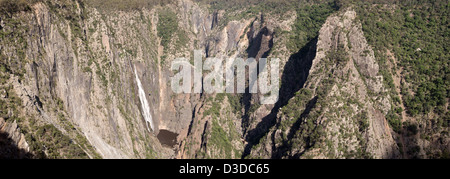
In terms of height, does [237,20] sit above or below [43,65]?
above

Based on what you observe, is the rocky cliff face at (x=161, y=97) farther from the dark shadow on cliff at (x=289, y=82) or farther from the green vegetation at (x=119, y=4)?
the green vegetation at (x=119, y=4)

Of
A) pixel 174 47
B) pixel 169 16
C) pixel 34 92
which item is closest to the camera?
pixel 34 92

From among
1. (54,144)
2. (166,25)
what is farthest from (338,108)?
(166,25)

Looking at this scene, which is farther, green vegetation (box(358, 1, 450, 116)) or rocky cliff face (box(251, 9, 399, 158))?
green vegetation (box(358, 1, 450, 116))

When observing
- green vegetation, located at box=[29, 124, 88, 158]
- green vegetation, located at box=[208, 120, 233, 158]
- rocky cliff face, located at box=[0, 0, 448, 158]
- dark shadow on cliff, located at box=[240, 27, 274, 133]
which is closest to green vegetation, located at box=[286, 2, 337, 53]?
rocky cliff face, located at box=[0, 0, 448, 158]

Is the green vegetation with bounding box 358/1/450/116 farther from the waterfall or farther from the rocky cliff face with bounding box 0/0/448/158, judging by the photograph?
the waterfall

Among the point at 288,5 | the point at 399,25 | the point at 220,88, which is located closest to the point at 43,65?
the point at 220,88
